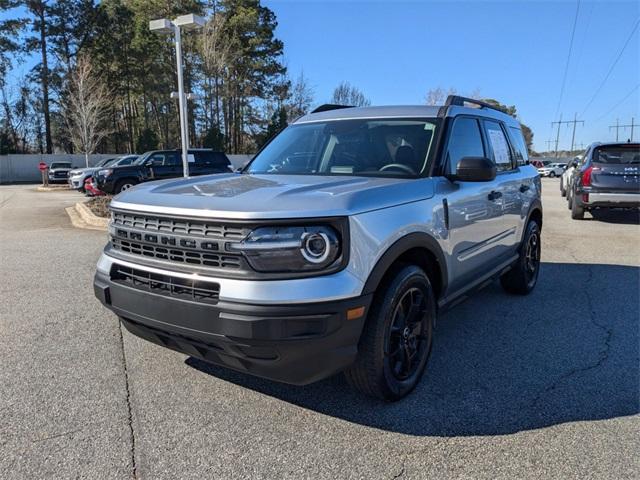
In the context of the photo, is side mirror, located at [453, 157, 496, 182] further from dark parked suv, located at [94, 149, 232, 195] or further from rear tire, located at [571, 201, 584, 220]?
dark parked suv, located at [94, 149, 232, 195]

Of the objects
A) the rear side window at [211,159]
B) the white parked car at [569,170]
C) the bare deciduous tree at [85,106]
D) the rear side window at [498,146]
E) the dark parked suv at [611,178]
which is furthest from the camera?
the bare deciduous tree at [85,106]

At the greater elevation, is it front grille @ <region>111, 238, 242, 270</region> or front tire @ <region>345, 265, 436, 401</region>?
front grille @ <region>111, 238, 242, 270</region>

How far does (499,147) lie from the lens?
4766mm

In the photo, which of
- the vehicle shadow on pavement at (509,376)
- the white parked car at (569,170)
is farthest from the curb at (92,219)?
the white parked car at (569,170)

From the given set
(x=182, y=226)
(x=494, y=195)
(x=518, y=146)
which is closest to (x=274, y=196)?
(x=182, y=226)

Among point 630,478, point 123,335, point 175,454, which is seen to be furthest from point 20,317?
point 630,478

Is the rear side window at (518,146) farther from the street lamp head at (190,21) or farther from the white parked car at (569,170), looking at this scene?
the white parked car at (569,170)

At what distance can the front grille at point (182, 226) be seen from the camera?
251 centimetres

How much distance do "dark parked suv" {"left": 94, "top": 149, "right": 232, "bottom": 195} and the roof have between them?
11.4 metres

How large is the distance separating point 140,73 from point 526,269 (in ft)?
160

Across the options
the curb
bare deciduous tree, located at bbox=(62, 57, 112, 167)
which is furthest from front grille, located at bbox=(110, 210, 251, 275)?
bare deciduous tree, located at bbox=(62, 57, 112, 167)

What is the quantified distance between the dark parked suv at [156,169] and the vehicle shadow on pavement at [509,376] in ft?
40.0

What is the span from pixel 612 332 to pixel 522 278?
1145mm

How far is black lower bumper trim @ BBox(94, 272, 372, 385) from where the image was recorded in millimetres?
2385
